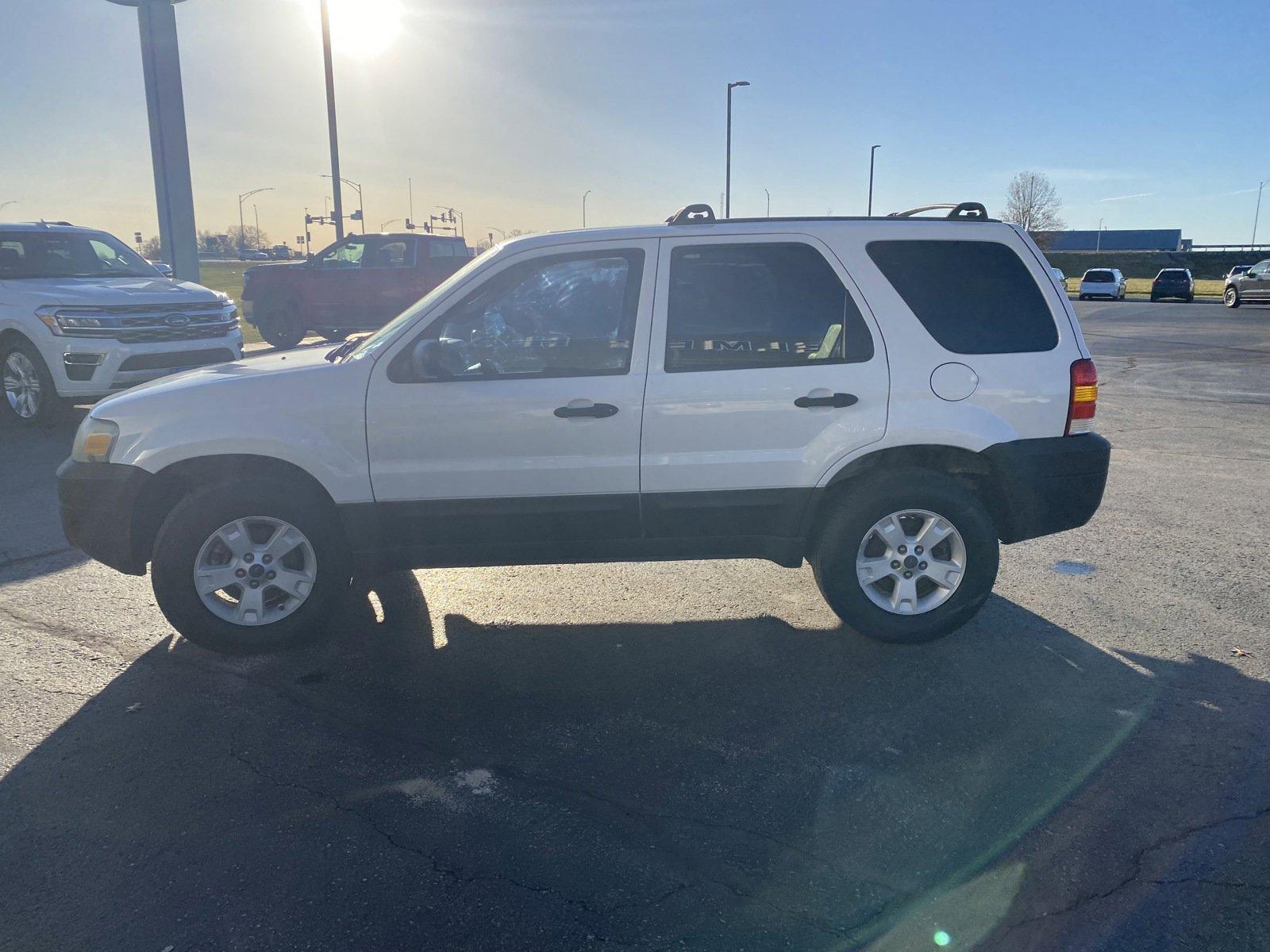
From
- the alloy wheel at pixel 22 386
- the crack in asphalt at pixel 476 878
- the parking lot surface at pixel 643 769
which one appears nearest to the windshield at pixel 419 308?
the parking lot surface at pixel 643 769

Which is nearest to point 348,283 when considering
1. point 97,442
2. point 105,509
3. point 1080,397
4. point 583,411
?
point 97,442

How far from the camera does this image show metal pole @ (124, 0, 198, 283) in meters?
18.6

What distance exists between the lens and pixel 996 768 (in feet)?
11.1

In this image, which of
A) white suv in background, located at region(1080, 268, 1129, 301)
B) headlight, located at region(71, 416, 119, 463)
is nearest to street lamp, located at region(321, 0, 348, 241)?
headlight, located at region(71, 416, 119, 463)

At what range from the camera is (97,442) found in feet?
14.0

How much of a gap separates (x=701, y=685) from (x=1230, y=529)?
4.28 m

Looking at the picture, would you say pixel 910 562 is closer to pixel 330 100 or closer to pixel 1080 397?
pixel 1080 397

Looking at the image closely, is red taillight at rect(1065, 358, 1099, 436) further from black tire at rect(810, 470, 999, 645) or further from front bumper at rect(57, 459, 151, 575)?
front bumper at rect(57, 459, 151, 575)

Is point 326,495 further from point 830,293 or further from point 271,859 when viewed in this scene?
point 830,293

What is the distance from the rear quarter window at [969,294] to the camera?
4336 mm

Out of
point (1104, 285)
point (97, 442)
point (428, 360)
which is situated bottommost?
point (97, 442)

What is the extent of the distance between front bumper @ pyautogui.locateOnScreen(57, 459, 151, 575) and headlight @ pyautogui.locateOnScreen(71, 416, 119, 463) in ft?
0.10

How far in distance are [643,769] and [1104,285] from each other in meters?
47.5

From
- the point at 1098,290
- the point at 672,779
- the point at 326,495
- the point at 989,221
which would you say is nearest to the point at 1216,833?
the point at 672,779
